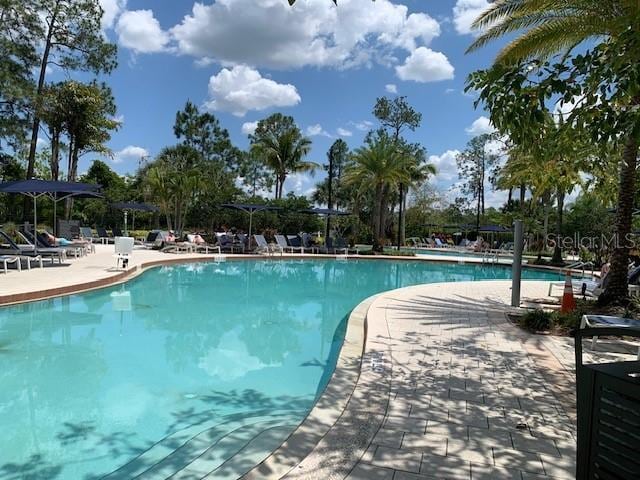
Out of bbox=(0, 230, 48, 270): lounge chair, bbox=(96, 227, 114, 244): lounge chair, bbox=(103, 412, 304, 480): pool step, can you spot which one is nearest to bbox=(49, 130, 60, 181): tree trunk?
bbox=(96, 227, 114, 244): lounge chair

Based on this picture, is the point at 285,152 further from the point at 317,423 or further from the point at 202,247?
the point at 317,423

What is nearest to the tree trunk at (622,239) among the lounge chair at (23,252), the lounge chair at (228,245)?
the lounge chair at (23,252)

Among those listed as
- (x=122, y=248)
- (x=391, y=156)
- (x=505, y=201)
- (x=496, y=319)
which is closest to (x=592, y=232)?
(x=505, y=201)

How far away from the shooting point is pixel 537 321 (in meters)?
6.39

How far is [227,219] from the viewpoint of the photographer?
2903 centimetres

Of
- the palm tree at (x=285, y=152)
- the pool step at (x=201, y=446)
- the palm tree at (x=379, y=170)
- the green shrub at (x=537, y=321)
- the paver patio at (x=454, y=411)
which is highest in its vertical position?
the palm tree at (x=285, y=152)

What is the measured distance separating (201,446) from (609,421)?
2760 mm

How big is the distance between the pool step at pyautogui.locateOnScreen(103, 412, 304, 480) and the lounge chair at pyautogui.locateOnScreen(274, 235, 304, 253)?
16767 mm

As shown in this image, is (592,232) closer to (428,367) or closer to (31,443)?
(428,367)

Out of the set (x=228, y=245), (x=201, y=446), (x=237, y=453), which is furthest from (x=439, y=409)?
(x=228, y=245)

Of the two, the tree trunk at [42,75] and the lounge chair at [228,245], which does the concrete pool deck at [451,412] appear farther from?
the tree trunk at [42,75]

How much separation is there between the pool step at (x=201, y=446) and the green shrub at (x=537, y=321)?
3926 millimetres

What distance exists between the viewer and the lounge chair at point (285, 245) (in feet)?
68.2

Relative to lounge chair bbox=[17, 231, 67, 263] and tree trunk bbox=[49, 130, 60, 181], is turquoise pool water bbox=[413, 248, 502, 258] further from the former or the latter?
tree trunk bbox=[49, 130, 60, 181]
